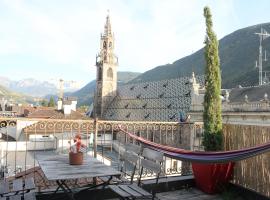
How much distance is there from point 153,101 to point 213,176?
48.2 metres

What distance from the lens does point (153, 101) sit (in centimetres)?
5441

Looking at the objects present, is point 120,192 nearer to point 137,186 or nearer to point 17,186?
point 137,186

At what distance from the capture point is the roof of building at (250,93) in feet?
89.4

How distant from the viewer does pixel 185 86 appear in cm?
4962

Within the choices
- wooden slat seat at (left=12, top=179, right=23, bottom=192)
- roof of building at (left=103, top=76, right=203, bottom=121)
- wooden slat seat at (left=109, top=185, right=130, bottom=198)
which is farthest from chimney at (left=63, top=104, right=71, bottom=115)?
wooden slat seat at (left=109, top=185, right=130, bottom=198)

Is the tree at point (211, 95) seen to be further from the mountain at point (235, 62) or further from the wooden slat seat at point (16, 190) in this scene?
the mountain at point (235, 62)

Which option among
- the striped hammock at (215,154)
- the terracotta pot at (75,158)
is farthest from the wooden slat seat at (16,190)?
the striped hammock at (215,154)

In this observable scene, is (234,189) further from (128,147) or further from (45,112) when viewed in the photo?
(45,112)

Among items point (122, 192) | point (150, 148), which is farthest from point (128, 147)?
point (122, 192)

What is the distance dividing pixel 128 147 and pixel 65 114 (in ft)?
115

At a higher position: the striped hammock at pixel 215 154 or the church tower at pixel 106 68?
the church tower at pixel 106 68

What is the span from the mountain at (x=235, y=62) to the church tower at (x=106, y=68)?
25.6 meters

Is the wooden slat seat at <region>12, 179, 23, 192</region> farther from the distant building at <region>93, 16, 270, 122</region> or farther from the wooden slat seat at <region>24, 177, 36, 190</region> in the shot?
the distant building at <region>93, 16, 270, 122</region>

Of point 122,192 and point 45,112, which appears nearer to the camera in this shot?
point 122,192
